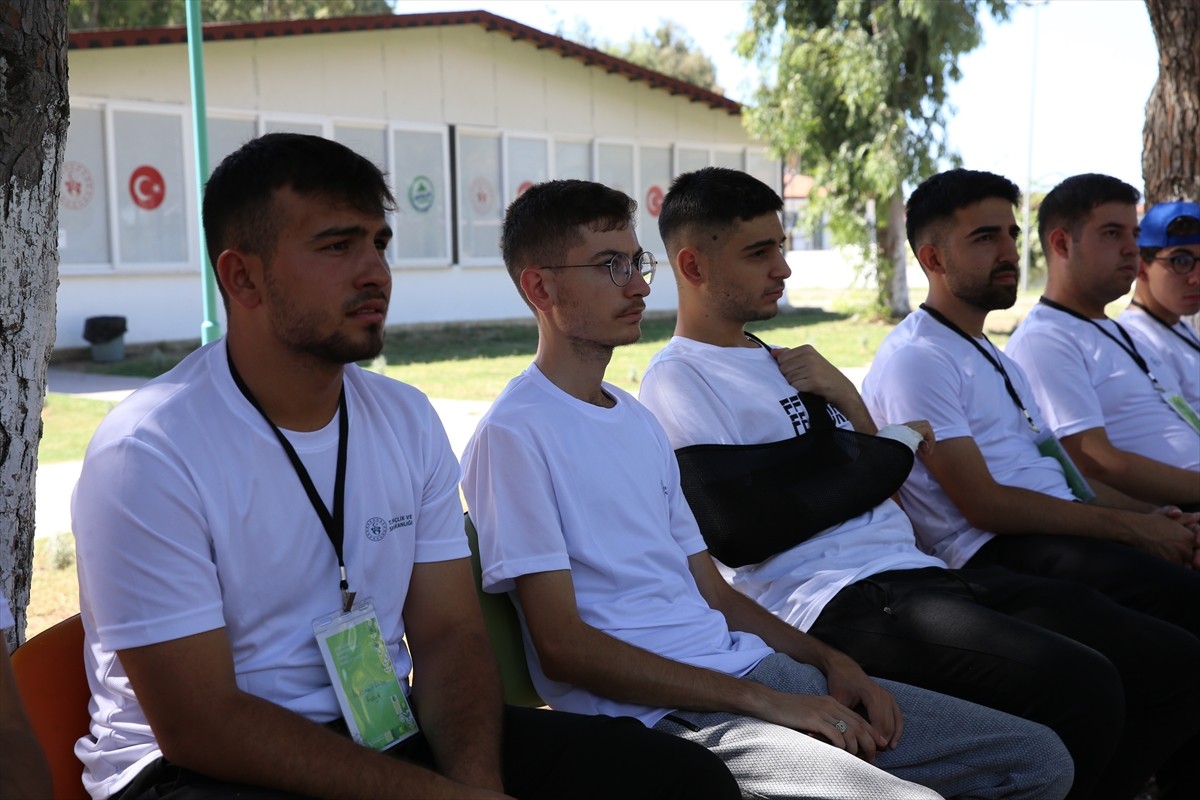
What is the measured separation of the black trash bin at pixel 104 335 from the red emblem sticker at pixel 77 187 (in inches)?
65.6

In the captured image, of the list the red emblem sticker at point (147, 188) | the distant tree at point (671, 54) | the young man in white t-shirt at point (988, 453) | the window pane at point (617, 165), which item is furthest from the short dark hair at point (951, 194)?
the distant tree at point (671, 54)

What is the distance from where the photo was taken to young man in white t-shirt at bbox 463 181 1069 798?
2848mm

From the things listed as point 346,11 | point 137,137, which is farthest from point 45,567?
point 346,11

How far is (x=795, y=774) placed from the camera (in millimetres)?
2707

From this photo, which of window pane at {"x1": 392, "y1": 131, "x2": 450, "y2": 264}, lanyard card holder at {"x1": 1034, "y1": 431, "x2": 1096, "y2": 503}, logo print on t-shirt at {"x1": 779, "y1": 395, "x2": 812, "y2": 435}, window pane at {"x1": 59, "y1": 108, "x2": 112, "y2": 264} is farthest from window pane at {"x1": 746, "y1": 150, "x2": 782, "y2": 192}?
logo print on t-shirt at {"x1": 779, "y1": 395, "x2": 812, "y2": 435}

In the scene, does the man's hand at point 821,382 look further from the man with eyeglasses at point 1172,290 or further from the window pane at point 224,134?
the window pane at point 224,134

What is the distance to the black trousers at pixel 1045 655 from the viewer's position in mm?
3195

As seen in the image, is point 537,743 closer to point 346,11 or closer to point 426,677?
point 426,677

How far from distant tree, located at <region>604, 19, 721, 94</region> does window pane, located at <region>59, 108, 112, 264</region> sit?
49964 millimetres

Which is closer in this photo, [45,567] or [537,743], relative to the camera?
[537,743]

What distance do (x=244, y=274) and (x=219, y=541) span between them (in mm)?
584

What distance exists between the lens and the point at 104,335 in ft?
56.2

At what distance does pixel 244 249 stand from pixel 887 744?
1920 millimetres

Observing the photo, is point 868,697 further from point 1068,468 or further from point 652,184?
point 652,184
